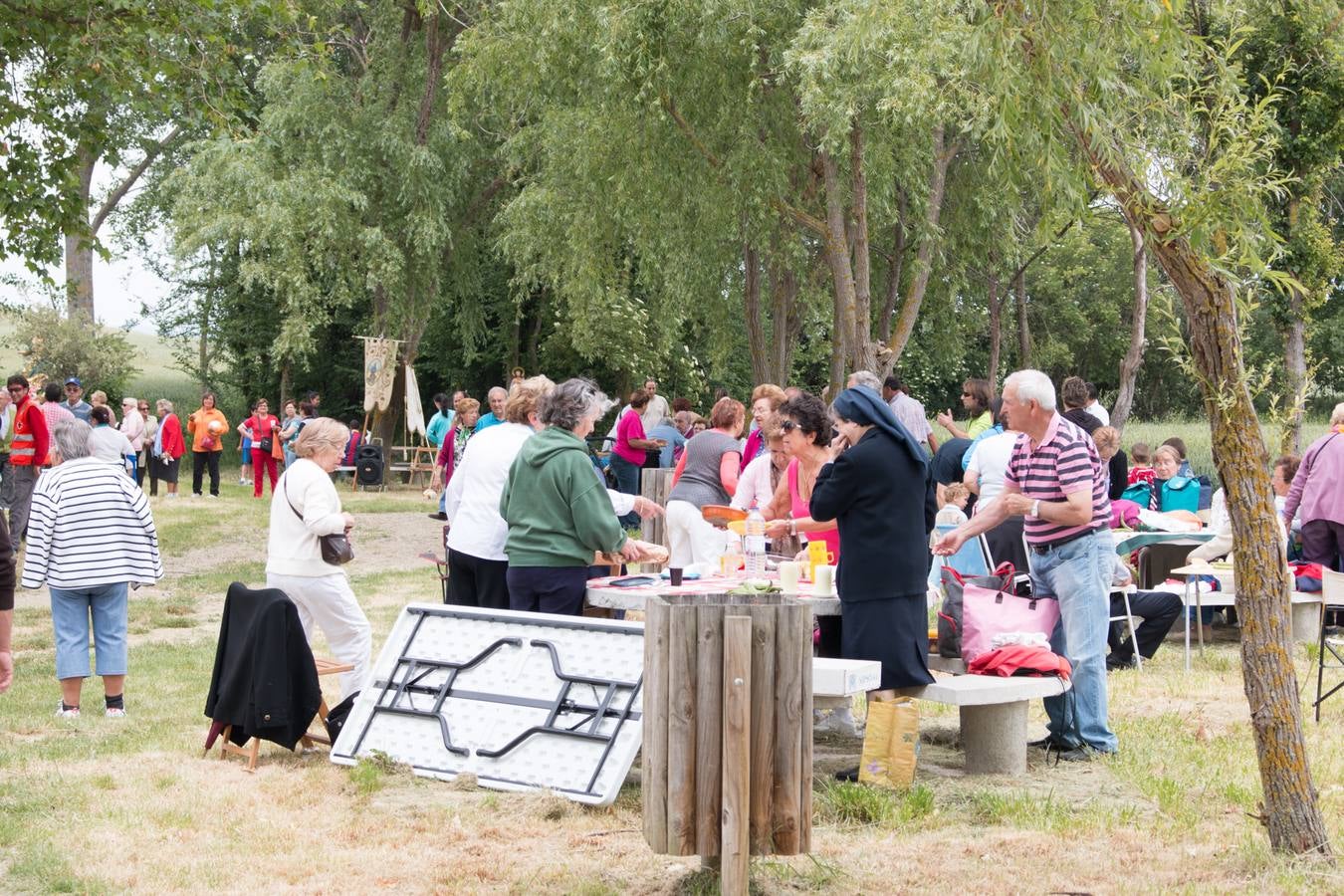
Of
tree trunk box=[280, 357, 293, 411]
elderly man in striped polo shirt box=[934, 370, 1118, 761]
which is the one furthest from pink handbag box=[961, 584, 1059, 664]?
tree trunk box=[280, 357, 293, 411]

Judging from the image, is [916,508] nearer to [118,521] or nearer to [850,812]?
[850,812]

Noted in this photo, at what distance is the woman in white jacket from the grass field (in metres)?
0.70

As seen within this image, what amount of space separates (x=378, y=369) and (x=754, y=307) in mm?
8604

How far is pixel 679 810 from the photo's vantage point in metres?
4.38

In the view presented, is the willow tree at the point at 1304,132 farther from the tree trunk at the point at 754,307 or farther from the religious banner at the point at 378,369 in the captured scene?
the religious banner at the point at 378,369

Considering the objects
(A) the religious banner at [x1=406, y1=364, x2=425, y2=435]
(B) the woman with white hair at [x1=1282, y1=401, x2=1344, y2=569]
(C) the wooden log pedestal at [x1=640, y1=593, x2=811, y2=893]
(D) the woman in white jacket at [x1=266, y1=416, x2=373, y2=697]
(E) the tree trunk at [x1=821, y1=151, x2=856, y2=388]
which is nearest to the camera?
(C) the wooden log pedestal at [x1=640, y1=593, x2=811, y2=893]

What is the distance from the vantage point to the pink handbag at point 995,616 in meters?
6.80

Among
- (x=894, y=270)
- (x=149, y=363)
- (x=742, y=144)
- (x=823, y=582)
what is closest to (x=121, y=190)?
(x=894, y=270)

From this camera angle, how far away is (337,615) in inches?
283

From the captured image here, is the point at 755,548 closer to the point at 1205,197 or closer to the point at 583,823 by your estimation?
the point at 583,823

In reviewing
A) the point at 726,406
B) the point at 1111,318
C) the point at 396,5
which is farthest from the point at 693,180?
the point at 1111,318

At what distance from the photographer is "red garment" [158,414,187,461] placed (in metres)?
23.4

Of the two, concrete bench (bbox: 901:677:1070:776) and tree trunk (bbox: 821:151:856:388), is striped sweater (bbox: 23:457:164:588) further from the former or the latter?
tree trunk (bbox: 821:151:856:388)

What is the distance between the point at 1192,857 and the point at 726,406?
17.8 feet
